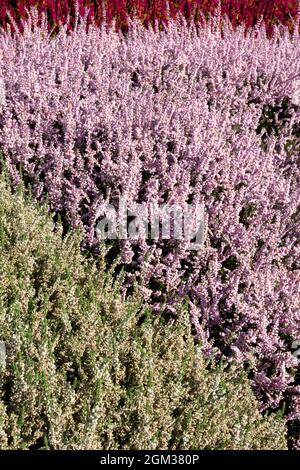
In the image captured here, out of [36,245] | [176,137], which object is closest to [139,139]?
[176,137]

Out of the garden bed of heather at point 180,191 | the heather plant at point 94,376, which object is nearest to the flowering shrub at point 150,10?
the garden bed of heather at point 180,191

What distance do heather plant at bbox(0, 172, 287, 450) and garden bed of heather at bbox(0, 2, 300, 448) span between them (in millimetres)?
214

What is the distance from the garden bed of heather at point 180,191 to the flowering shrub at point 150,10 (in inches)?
64.5

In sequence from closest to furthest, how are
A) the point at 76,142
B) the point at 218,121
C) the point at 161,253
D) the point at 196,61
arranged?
the point at 161,253
the point at 76,142
the point at 218,121
the point at 196,61

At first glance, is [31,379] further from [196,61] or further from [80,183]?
[196,61]

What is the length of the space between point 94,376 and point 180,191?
50.7 inches

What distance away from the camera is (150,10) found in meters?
5.86

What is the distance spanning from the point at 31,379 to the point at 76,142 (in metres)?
1.65

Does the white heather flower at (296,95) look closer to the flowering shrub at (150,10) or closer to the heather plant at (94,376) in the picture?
the flowering shrub at (150,10)

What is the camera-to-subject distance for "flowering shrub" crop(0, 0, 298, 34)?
5484mm

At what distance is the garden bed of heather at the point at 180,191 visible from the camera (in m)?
3.04

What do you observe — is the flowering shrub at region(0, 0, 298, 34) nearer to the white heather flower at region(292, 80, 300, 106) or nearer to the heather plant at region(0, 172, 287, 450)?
the white heather flower at region(292, 80, 300, 106)
